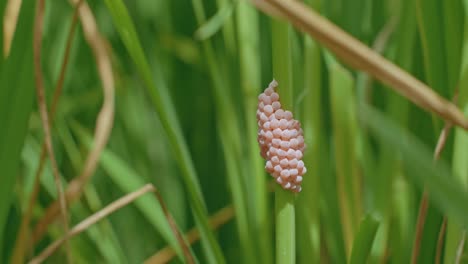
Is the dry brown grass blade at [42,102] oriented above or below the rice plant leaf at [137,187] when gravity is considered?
above

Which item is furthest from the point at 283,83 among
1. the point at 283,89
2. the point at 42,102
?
the point at 42,102

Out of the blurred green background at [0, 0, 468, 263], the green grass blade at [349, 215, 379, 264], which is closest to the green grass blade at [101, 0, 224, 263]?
the blurred green background at [0, 0, 468, 263]

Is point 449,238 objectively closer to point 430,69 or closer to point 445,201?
point 430,69

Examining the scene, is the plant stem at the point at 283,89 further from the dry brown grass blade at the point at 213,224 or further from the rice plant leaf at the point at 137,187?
the dry brown grass blade at the point at 213,224

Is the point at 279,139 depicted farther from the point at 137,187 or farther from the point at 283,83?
the point at 137,187

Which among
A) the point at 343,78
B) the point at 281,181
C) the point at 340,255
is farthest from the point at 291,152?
the point at 340,255

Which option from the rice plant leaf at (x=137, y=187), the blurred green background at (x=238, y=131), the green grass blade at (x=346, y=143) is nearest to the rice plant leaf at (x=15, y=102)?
the blurred green background at (x=238, y=131)

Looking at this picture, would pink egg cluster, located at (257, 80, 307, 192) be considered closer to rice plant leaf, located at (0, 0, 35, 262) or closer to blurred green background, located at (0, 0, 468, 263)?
blurred green background, located at (0, 0, 468, 263)
